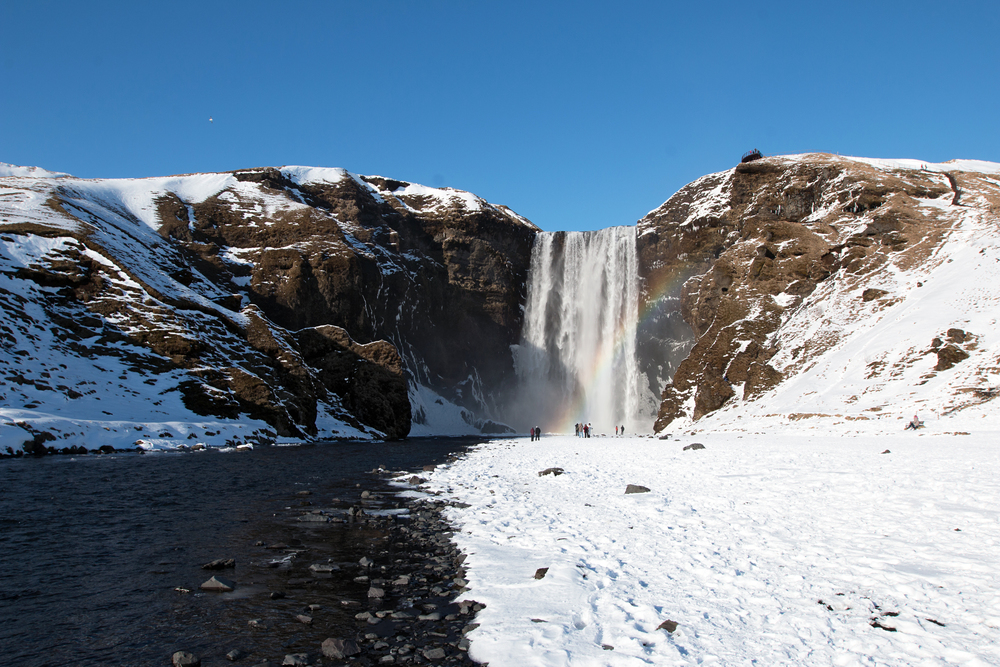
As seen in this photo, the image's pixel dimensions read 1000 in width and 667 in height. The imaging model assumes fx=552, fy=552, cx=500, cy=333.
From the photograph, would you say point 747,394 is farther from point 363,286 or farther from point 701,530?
point 363,286

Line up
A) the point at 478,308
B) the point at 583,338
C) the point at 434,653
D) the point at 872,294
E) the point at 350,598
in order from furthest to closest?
the point at 478,308, the point at 583,338, the point at 872,294, the point at 350,598, the point at 434,653

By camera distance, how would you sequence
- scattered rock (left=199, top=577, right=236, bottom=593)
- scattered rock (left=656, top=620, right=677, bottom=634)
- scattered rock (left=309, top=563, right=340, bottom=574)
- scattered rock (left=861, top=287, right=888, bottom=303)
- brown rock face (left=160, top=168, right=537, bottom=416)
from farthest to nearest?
brown rock face (left=160, top=168, right=537, bottom=416)
scattered rock (left=861, top=287, right=888, bottom=303)
scattered rock (left=309, top=563, right=340, bottom=574)
scattered rock (left=199, top=577, right=236, bottom=593)
scattered rock (left=656, top=620, right=677, bottom=634)

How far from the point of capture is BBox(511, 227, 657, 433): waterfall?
77125 mm

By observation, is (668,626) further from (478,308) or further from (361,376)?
(478,308)

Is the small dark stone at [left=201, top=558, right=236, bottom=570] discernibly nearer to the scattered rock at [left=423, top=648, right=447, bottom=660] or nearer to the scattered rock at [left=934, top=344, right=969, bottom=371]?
the scattered rock at [left=423, top=648, right=447, bottom=660]

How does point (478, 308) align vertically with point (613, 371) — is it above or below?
above

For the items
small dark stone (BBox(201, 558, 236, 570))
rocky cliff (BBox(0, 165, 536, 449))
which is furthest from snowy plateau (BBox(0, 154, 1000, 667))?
small dark stone (BBox(201, 558, 236, 570))

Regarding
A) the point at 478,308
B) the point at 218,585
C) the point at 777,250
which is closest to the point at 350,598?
the point at 218,585

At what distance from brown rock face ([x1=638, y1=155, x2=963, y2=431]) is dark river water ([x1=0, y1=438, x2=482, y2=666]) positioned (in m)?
40.4

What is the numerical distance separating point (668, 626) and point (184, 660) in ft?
16.2

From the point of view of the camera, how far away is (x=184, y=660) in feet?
17.8

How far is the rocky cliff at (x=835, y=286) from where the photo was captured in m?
34.0

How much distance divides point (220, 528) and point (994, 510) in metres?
14.6

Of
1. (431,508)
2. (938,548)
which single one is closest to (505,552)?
(431,508)
